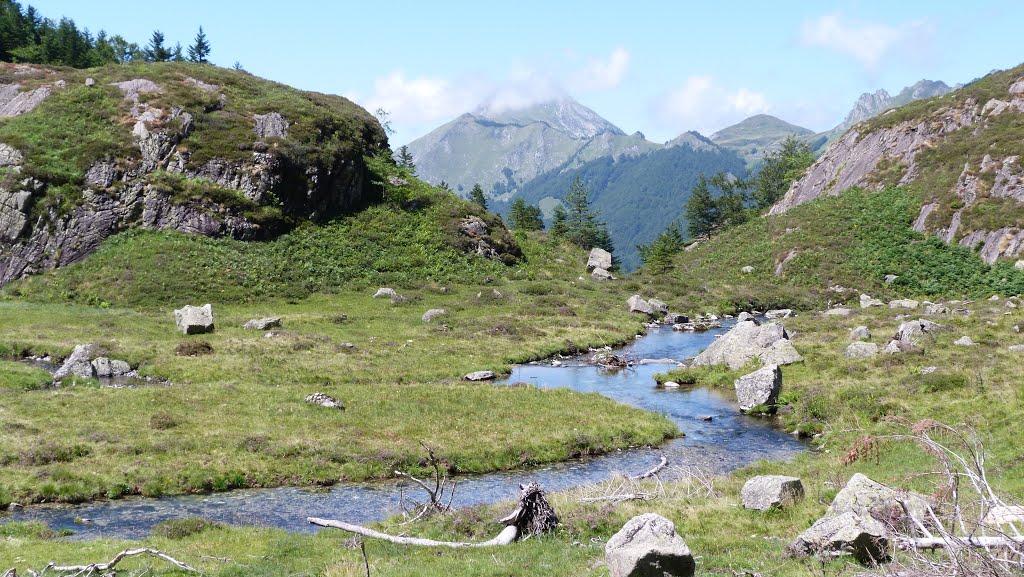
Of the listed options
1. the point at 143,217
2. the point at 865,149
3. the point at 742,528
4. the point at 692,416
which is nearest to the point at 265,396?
the point at 692,416

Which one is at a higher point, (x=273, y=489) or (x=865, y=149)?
(x=865, y=149)

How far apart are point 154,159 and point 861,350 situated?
3091 inches

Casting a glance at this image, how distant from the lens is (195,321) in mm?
54031

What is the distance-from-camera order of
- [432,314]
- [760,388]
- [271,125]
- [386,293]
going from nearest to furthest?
[760,388], [432,314], [386,293], [271,125]

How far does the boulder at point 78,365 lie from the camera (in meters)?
42.1

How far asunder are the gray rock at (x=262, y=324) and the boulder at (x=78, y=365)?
13.2m

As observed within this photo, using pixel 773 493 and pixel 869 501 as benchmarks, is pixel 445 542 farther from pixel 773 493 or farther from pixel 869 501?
pixel 869 501

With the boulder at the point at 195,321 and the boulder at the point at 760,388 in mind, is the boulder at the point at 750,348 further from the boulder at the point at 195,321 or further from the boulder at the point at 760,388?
the boulder at the point at 195,321

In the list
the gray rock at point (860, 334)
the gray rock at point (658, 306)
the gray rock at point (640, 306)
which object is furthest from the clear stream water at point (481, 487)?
the gray rock at point (658, 306)

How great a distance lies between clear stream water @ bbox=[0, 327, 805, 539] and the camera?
24094 millimetres

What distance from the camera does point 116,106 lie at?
8800 cm

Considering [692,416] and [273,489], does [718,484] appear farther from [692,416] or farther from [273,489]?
[273,489]

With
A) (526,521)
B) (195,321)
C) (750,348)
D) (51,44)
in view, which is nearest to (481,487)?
(526,521)

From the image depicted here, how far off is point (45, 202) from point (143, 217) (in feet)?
31.0
